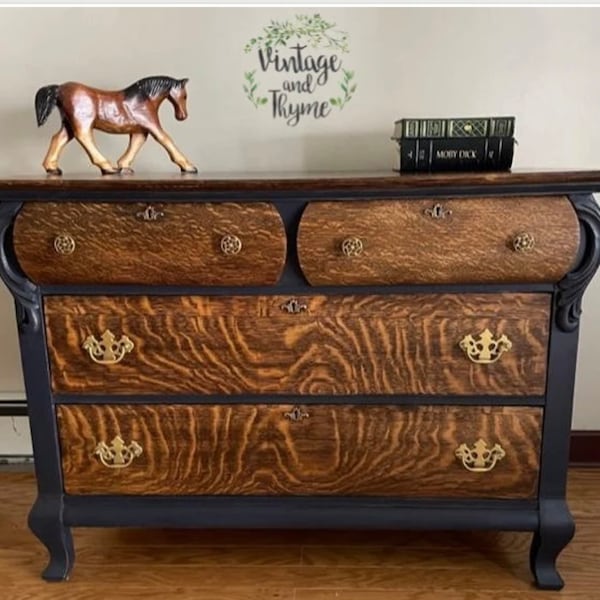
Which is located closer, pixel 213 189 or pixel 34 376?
pixel 213 189

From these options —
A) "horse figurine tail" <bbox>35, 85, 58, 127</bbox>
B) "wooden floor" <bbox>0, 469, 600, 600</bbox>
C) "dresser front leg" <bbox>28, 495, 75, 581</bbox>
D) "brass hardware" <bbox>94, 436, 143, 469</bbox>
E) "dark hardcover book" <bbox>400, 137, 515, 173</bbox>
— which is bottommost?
"wooden floor" <bbox>0, 469, 600, 600</bbox>

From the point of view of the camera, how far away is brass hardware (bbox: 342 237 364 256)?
4.20 ft

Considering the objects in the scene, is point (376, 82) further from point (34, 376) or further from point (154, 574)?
point (154, 574)

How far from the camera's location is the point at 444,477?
55.4 inches


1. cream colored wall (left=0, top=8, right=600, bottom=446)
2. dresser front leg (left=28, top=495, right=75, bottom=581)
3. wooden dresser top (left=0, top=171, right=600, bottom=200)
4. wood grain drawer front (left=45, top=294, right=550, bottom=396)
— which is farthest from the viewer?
cream colored wall (left=0, top=8, right=600, bottom=446)

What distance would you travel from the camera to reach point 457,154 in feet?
4.86

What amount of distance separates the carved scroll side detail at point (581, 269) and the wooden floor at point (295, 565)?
613 mm

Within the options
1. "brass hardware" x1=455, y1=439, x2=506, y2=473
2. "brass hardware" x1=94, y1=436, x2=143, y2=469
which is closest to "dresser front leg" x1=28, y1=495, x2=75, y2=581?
"brass hardware" x1=94, y1=436, x2=143, y2=469

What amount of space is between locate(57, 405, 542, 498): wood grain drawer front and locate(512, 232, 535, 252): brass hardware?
344mm

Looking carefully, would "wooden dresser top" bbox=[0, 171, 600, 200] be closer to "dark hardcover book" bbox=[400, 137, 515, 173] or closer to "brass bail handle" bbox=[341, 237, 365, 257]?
"brass bail handle" bbox=[341, 237, 365, 257]

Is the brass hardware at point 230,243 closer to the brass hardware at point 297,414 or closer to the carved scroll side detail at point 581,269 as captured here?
the brass hardware at point 297,414

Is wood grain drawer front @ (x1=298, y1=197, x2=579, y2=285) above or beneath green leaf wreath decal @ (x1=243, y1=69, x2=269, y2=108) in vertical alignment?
beneath

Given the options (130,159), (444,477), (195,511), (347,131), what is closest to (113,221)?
(130,159)

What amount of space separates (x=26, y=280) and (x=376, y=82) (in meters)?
1.03
